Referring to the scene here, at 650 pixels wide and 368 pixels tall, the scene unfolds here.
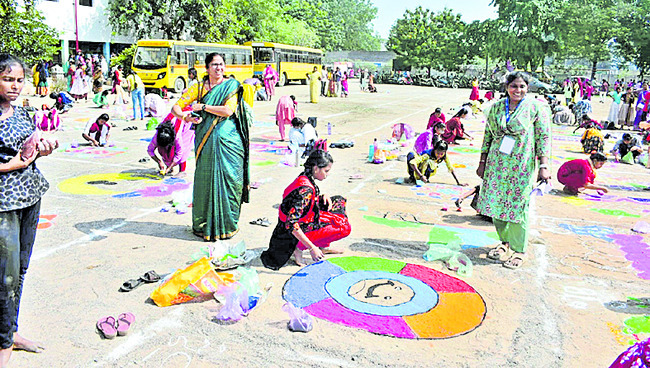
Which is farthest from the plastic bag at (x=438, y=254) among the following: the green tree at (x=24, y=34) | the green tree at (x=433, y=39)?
the green tree at (x=433, y=39)

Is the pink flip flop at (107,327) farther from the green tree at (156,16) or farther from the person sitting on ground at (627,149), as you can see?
the green tree at (156,16)

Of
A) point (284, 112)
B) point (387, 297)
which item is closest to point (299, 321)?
point (387, 297)

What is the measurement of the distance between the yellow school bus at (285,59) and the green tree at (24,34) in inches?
474

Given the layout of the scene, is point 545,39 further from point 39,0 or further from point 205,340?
point 205,340

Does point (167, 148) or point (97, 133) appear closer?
point (167, 148)

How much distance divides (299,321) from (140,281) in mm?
1425

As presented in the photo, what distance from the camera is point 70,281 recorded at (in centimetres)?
409

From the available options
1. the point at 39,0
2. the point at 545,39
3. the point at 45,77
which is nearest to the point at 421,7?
the point at 545,39

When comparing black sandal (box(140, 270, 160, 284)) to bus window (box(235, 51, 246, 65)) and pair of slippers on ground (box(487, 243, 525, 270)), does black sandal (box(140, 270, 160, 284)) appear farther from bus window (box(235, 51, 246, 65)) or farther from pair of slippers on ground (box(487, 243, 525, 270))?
bus window (box(235, 51, 246, 65))

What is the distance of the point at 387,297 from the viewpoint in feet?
13.1

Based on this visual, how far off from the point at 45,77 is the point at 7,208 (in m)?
20.8

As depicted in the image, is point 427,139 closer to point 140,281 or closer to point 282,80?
point 140,281

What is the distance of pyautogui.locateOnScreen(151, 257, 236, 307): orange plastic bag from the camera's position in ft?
12.3

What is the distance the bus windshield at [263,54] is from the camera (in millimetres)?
32219
